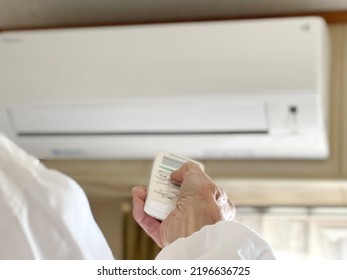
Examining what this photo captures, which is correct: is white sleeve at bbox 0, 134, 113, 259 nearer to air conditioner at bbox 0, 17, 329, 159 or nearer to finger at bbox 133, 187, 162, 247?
finger at bbox 133, 187, 162, 247

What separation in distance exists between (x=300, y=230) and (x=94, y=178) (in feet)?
1.74

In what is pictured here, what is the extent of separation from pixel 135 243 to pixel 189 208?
0.94 metres

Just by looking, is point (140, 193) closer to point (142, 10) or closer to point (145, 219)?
point (145, 219)

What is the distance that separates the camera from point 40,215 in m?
0.92

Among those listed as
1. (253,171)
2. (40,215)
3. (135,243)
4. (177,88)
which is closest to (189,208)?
(40,215)

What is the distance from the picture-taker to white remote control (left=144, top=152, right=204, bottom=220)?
0.97m

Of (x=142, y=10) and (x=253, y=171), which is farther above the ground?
(x=142, y=10)

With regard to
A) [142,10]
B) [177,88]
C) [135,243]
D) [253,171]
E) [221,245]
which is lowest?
[135,243]

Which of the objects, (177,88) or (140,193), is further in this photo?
(177,88)

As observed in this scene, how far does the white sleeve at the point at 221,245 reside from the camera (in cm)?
78

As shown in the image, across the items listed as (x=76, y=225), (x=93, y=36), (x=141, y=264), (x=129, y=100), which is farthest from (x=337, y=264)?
(x=93, y=36)

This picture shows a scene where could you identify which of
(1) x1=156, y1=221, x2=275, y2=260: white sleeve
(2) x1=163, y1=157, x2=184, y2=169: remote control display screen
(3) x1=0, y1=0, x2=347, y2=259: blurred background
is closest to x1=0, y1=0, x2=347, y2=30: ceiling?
(3) x1=0, y1=0, x2=347, y2=259: blurred background

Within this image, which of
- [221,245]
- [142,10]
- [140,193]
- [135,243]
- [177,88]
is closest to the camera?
[221,245]

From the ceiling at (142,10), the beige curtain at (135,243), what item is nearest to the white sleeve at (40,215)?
the ceiling at (142,10)
